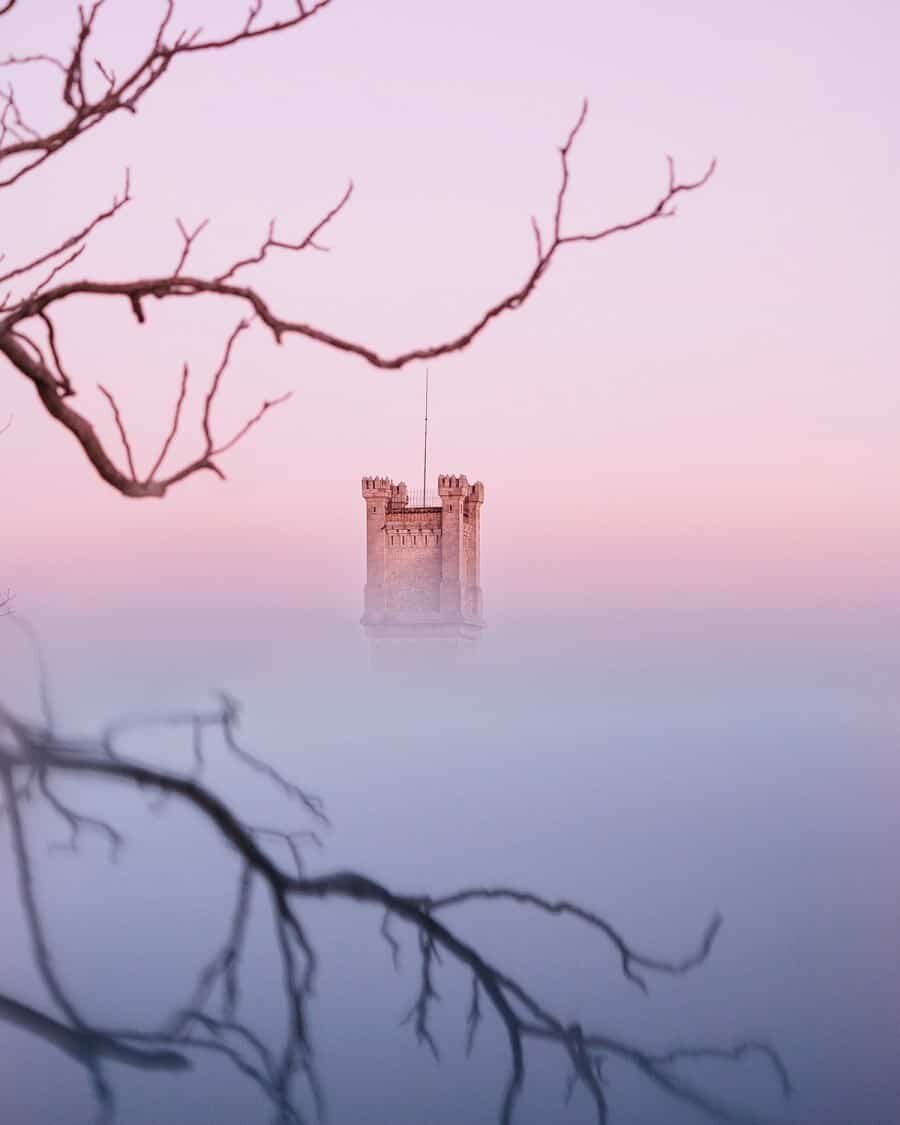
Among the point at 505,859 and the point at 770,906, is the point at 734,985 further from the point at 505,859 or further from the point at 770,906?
the point at 505,859

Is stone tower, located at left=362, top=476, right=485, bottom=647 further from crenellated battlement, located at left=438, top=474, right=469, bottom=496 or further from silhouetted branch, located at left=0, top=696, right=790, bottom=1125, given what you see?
silhouetted branch, located at left=0, top=696, right=790, bottom=1125

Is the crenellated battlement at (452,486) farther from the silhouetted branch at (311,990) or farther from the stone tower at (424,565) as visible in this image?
the silhouetted branch at (311,990)

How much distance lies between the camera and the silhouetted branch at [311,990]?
167 cm

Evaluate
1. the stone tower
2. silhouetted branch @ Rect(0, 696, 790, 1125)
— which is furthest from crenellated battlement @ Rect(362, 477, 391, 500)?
silhouetted branch @ Rect(0, 696, 790, 1125)

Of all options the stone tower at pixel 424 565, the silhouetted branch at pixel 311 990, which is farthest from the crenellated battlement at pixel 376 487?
the silhouetted branch at pixel 311 990

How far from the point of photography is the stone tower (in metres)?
45.3

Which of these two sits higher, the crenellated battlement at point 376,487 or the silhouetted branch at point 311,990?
the crenellated battlement at point 376,487

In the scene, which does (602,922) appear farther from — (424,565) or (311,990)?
(424,565)

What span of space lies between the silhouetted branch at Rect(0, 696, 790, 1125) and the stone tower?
4221 cm

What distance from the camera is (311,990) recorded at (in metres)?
1.98

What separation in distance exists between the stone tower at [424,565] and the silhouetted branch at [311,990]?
1662 inches

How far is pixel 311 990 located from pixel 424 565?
144 ft

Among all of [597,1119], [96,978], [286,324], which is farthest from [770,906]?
[286,324]

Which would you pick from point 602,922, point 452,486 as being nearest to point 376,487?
point 452,486
